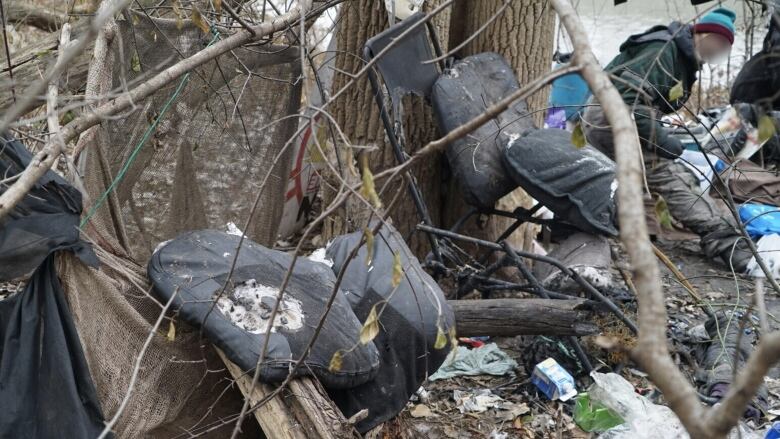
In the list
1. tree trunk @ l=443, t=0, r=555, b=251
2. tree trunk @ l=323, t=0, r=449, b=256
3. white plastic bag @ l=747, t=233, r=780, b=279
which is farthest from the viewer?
white plastic bag @ l=747, t=233, r=780, b=279

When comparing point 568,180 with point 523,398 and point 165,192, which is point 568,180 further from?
point 165,192

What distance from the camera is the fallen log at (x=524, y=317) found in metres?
3.40

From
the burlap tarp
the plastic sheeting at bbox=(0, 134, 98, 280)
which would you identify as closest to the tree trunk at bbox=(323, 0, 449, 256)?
the burlap tarp

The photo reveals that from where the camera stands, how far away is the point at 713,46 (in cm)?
521

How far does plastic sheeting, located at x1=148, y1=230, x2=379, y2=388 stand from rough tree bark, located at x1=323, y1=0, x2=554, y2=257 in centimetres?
128

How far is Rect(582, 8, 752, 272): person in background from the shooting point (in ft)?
16.1

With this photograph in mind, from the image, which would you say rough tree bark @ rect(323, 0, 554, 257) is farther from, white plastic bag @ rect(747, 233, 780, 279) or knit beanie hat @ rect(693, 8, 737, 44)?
white plastic bag @ rect(747, 233, 780, 279)

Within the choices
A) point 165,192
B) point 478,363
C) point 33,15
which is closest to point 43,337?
point 165,192

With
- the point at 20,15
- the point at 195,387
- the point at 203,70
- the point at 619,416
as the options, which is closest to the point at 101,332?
the point at 195,387

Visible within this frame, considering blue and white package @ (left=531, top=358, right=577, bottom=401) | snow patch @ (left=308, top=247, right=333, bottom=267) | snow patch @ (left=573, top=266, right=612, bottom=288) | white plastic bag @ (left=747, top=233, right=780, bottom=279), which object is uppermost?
snow patch @ (left=308, top=247, right=333, bottom=267)

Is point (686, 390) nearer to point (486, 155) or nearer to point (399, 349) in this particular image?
point (399, 349)

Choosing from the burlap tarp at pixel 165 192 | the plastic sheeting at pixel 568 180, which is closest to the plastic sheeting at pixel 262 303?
the burlap tarp at pixel 165 192

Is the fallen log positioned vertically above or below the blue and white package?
above

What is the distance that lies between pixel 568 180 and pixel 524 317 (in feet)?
2.59
